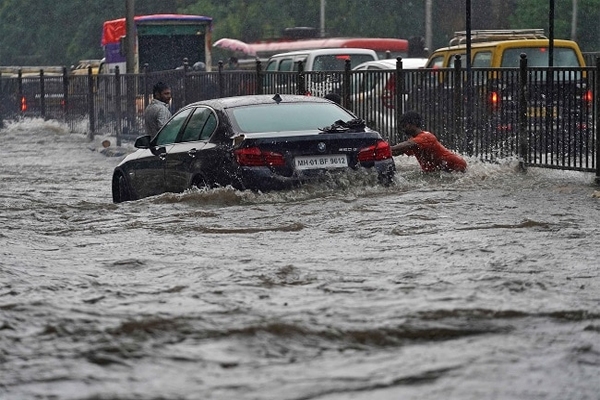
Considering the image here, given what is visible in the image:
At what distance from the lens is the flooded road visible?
Answer: 19.6 feet

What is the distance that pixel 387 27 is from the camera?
61312 mm

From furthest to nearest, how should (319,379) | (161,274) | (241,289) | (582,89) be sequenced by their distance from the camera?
1. (582,89)
2. (161,274)
3. (241,289)
4. (319,379)

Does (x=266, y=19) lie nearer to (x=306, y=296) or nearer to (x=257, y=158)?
(x=257, y=158)

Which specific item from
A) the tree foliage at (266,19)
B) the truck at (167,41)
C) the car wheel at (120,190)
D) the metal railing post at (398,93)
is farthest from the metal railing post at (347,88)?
the tree foliage at (266,19)

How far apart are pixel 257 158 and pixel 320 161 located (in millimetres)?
575

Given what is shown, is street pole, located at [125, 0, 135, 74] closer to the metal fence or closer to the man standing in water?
the metal fence

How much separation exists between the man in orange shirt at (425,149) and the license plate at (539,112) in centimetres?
164

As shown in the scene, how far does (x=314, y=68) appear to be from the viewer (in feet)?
89.0

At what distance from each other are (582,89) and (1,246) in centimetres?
743

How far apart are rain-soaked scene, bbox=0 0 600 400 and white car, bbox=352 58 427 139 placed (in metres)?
0.03

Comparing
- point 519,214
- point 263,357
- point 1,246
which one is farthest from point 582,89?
point 263,357

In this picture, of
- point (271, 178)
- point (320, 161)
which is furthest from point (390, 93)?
point (271, 178)

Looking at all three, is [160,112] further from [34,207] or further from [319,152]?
[319,152]

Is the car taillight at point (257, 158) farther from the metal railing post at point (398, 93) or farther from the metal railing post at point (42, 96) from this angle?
the metal railing post at point (42, 96)
